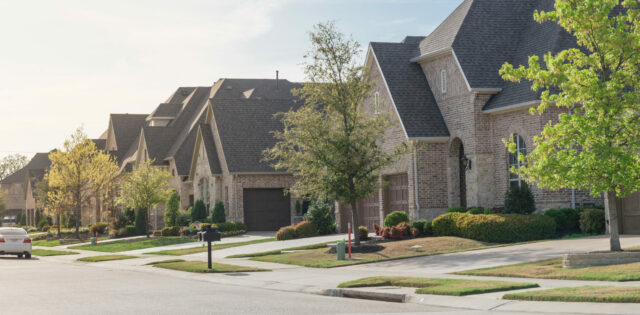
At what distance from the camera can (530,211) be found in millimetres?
28516

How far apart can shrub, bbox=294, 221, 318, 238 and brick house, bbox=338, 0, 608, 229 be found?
2842 millimetres

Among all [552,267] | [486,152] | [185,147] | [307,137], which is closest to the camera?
[552,267]

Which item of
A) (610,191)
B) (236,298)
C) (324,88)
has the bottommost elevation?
(236,298)

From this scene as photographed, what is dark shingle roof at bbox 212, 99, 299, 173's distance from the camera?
149 feet

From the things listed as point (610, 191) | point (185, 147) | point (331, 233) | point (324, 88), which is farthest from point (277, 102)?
point (610, 191)

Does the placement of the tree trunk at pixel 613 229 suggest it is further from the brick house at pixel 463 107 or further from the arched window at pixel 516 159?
the arched window at pixel 516 159

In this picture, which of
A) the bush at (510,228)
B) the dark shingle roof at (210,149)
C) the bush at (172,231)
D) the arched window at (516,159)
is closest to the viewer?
the bush at (510,228)

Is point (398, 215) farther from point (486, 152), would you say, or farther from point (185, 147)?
point (185, 147)

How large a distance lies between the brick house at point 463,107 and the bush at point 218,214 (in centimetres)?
1136

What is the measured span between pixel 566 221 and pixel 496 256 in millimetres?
6117

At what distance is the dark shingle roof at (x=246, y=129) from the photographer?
45375 millimetres

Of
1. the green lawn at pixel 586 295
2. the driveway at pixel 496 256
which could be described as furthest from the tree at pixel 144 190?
the green lawn at pixel 586 295

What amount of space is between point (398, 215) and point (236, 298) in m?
17.0

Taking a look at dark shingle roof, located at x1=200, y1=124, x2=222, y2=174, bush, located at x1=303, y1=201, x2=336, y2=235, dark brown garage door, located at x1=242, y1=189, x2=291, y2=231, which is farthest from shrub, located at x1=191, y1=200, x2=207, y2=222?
bush, located at x1=303, y1=201, x2=336, y2=235
